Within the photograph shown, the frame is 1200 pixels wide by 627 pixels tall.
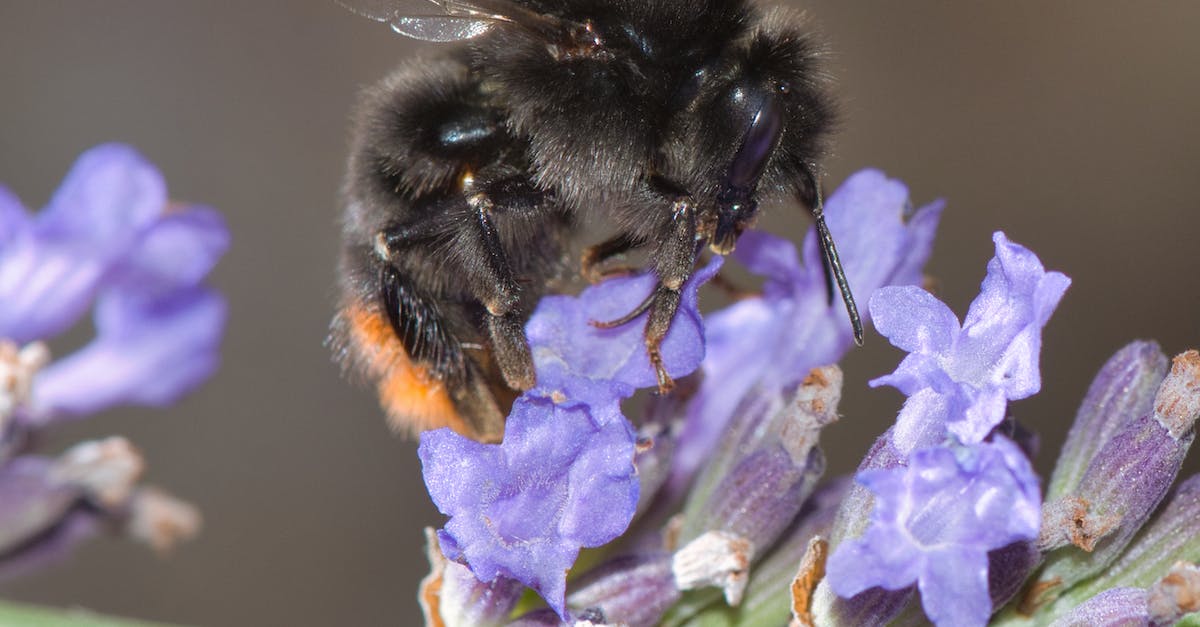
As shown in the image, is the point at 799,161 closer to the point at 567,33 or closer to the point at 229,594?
the point at 567,33

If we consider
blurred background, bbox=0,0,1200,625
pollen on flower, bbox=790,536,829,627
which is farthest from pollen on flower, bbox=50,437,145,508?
blurred background, bbox=0,0,1200,625

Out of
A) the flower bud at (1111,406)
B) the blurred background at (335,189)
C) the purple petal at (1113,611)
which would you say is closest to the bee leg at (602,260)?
the flower bud at (1111,406)

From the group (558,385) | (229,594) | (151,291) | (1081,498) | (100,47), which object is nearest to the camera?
(1081,498)

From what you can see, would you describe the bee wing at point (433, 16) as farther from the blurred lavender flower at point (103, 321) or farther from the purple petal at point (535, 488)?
the blurred lavender flower at point (103, 321)

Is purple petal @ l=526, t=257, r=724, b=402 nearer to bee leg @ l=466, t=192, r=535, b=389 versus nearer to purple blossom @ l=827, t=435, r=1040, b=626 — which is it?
bee leg @ l=466, t=192, r=535, b=389

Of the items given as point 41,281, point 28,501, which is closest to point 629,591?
point 28,501

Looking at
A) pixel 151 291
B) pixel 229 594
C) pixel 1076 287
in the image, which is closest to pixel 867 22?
pixel 1076 287

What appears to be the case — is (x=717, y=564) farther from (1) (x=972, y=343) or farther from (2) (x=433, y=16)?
(2) (x=433, y=16)
